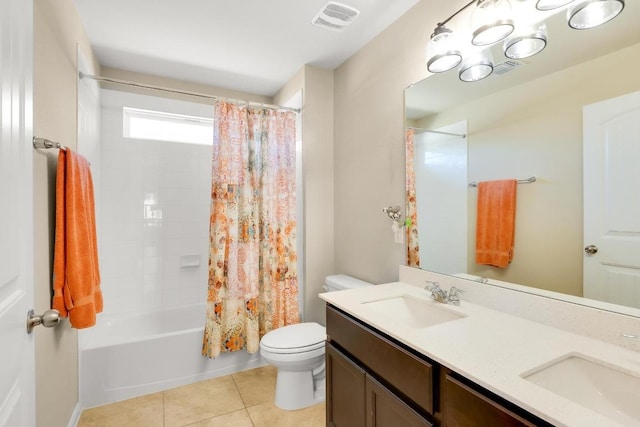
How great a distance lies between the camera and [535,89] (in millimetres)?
1239

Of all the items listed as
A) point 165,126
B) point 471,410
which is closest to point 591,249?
point 471,410

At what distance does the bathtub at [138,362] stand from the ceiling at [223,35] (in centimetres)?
208

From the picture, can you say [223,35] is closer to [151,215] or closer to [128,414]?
[151,215]

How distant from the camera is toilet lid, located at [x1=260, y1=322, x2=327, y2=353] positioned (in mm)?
1893

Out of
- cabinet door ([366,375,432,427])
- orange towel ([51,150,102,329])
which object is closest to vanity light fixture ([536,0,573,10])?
cabinet door ([366,375,432,427])

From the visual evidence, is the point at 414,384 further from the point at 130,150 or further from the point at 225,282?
the point at 130,150

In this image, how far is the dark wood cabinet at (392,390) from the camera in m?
0.81

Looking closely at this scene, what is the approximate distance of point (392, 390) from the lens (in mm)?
1143

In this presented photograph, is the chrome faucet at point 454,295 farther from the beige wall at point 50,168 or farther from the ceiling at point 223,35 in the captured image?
the beige wall at point 50,168

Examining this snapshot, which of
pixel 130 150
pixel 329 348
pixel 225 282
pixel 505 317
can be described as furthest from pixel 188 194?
pixel 505 317

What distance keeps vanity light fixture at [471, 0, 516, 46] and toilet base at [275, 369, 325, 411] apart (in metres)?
2.12

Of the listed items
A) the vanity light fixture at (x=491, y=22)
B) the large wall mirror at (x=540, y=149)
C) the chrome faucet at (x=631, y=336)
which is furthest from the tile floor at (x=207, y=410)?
the vanity light fixture at (x=491, y=22)

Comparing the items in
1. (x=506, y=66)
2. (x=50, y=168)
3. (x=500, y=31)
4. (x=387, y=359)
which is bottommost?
(x=387, y=359)

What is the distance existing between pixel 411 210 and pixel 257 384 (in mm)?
1708
